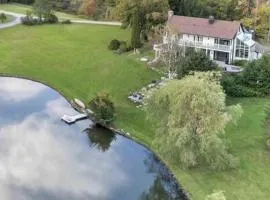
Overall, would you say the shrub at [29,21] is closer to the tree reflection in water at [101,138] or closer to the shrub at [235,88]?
the tree reflection in water at [101,138]

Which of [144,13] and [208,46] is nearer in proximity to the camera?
[208,46]

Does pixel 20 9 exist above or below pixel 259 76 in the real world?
above

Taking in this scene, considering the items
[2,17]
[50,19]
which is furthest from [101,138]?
[2,17]

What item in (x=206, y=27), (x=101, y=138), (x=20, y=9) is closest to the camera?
(x=101, y=138)

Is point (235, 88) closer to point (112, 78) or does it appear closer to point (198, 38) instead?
point (198, 38)

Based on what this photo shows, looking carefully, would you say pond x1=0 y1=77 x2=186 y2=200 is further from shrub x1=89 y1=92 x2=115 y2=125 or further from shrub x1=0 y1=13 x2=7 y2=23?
shrub x1=0 y1=13 x2=7 y2=23

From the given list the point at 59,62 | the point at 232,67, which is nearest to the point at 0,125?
the point at 59,62

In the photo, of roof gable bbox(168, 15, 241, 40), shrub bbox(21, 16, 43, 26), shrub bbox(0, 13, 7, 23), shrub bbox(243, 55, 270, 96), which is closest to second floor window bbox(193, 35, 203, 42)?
roof gable bbox(168, 15, 241, 40)
